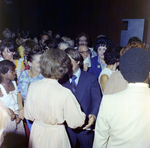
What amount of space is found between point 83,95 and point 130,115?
0.85 m

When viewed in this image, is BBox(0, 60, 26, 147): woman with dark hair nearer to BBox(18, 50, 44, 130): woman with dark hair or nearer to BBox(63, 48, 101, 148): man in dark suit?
BBox(18, 50, 44, 130): woman with dark hair

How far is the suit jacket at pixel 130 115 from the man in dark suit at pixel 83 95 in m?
0.73

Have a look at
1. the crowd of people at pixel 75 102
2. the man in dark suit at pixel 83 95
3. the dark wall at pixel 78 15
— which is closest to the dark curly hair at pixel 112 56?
the crowd of people at pixel 75 102

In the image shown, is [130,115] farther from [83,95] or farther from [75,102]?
[83,95]

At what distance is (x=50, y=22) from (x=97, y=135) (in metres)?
9.77

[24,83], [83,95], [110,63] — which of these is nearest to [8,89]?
[24,83]

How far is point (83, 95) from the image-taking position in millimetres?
1892

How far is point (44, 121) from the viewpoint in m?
1.43

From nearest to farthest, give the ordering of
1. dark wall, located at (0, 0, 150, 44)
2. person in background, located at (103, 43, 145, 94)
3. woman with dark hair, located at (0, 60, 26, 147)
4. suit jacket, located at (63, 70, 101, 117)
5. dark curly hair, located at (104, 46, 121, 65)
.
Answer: person in background, located at (103, 43, 145, 94), suit jacket, located at (63, 70, 101, 117), woman with dark hair, located at (0, 60, 26, 147), dark curly hair, located at (104, 46, 121, 65), dark wall, located at (0, 0, 150, 44)

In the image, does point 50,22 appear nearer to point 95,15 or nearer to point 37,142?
point 95,15

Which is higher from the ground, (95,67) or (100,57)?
(100,57)

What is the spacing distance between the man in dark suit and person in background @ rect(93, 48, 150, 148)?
75 cm

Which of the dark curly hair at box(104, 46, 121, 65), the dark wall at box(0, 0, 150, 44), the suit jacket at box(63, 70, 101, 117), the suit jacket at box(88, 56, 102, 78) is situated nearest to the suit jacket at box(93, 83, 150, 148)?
the suit jacket at box(63, 70, 101, 117)

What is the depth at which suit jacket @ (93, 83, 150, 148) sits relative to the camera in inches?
42.2
